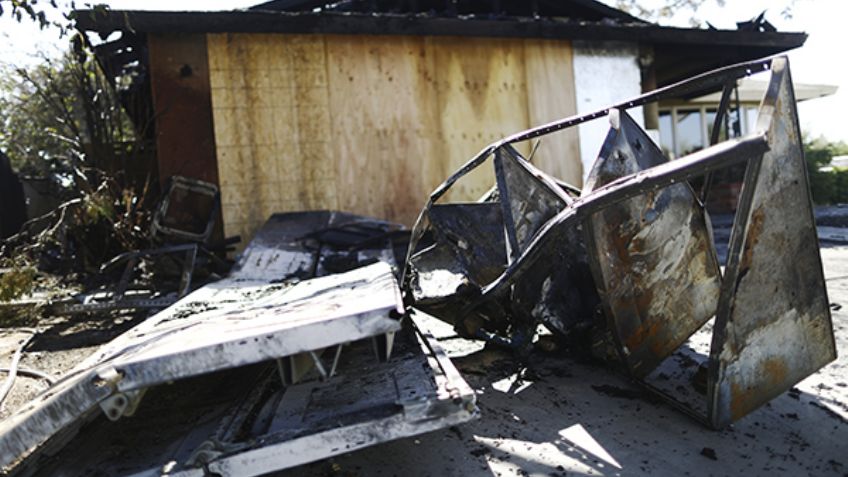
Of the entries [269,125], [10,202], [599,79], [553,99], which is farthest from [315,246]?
[10,202]

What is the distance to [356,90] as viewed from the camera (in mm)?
7430

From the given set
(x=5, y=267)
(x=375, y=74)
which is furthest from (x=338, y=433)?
(x=375, y=74)

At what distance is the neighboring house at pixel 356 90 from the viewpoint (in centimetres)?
690

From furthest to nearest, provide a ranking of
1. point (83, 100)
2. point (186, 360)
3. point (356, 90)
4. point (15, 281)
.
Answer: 1. point (356, 90)
2. point (83, 100)
3. point (15, 281)
4. point (186, 360)

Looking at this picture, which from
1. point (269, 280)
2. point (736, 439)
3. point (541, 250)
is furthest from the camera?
point (269, 280)

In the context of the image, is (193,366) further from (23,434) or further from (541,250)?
(541,250)

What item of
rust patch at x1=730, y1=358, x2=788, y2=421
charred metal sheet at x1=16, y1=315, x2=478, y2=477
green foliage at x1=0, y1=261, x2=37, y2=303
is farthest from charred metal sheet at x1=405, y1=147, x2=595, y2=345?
green foliage at x1=0, y1=261, x2=37, y2=303

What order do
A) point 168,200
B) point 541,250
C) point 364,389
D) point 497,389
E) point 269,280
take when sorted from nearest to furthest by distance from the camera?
point 364,389, point 541,250, point 497,389, point 269,280, point 168,200

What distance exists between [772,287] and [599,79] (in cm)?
688

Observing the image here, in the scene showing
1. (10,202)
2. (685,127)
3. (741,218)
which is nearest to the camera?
(741,218)

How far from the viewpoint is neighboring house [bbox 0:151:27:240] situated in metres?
9.37

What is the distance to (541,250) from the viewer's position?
2561mm

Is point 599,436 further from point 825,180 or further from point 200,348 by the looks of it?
point 825,180

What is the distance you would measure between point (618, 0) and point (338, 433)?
20911 mm
